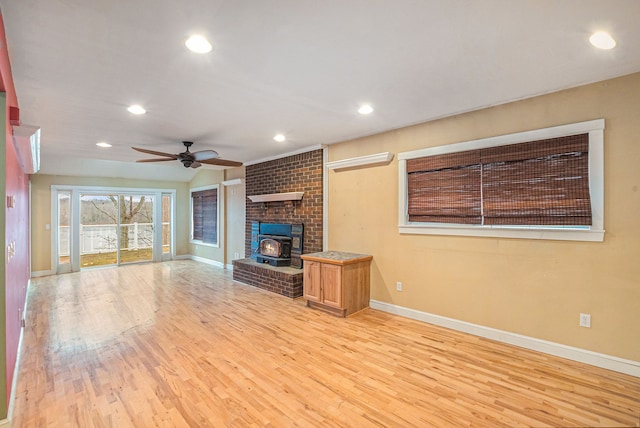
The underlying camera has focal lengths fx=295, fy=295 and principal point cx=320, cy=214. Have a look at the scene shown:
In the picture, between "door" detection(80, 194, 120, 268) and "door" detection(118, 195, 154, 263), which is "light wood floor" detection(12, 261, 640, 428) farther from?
"door" detection(118, 195, 154, 263)

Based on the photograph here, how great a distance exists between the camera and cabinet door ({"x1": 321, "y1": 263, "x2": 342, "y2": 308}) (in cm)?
396

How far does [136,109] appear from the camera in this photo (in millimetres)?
3260

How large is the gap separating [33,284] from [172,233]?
10.6ft

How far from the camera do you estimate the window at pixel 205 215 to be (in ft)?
25.6

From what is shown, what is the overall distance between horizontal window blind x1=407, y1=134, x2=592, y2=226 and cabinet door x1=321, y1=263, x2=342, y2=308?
1.27 meters

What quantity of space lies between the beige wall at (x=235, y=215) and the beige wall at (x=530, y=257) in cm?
342

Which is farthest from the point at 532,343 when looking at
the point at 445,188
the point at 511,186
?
the point at 445,188

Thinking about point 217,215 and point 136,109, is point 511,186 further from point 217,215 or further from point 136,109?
point 217,215

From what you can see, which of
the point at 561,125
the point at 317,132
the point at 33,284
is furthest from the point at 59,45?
the point at 33,284

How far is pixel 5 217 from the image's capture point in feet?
6.44

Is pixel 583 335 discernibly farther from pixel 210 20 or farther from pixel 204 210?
pixel 204 210

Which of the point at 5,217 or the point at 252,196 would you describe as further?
the point at 252,196

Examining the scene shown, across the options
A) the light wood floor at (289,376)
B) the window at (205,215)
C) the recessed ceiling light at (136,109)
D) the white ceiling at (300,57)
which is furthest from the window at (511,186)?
the window at (205,215)

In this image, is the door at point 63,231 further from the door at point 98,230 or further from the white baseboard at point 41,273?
the door at point 98,230
